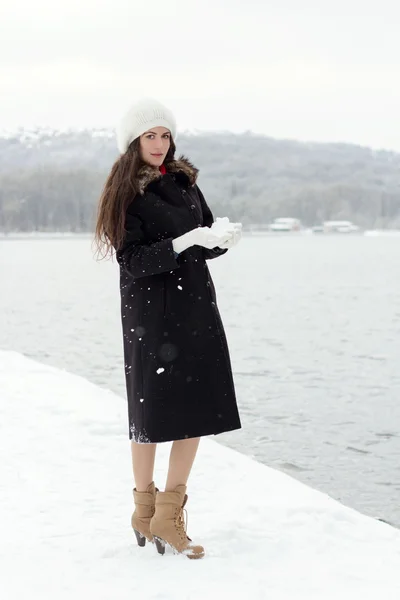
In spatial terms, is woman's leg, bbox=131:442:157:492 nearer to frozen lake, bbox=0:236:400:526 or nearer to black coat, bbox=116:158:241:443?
black coat, bbox=116:158:241:443

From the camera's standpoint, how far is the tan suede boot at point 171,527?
3.44 m

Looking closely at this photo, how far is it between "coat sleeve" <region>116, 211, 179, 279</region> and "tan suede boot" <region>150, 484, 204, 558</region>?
101 cm

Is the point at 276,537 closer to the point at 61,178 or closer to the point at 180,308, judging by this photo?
the point at 180,308

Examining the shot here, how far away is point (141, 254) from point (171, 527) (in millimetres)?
1206

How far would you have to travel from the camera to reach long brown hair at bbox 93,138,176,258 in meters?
3.38

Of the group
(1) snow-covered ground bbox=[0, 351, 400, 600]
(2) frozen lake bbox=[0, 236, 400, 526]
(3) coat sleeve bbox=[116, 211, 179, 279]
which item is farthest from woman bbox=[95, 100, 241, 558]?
(2) frozen lake bbox=[0, 236, 400, 526]

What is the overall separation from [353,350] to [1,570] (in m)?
13.1

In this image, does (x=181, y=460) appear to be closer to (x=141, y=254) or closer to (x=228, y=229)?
(x=141, y=254)

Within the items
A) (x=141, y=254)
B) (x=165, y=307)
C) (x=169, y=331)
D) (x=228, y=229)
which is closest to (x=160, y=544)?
(x=169, y=331)

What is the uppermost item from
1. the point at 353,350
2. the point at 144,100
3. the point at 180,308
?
the point at 144,100

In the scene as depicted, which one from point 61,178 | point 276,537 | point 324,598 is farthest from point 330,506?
point 61,178

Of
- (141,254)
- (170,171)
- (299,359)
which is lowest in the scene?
(299,359)

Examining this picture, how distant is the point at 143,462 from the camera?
3.55 meters

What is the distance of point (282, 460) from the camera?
7855 mm
